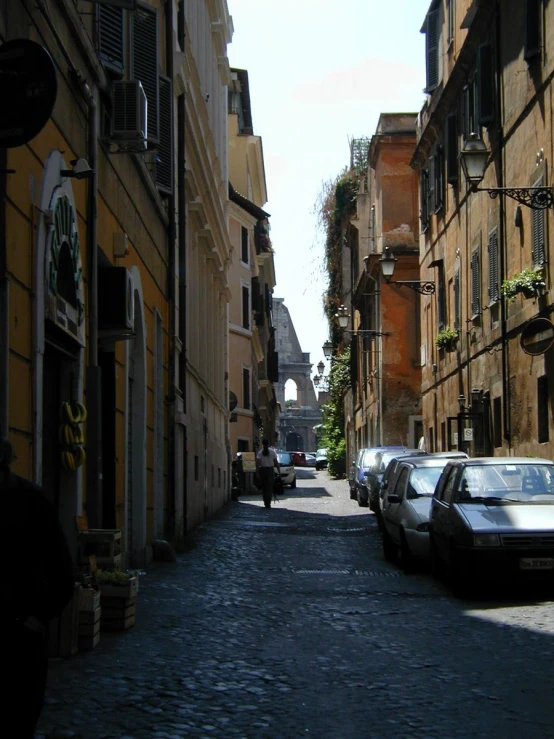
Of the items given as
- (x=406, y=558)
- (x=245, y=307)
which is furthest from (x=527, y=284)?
(x=245, y=307)

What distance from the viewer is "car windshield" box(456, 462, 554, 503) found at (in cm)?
1405

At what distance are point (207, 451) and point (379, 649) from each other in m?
20.1

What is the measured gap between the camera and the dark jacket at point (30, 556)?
4621mm

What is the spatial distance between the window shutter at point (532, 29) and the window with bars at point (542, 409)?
17.1 feet

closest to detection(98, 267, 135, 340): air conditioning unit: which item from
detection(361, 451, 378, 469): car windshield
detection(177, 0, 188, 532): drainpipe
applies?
detection(177, 0, 188, 532): drainpipe

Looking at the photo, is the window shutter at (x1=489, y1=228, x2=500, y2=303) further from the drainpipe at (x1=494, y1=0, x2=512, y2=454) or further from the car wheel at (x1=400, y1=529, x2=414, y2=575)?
the car wheel at (x1=400, y1=529, x2=414, y2=575)

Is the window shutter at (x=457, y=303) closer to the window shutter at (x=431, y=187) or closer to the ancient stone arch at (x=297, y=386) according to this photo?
the window shutter at (x=431, y=187)

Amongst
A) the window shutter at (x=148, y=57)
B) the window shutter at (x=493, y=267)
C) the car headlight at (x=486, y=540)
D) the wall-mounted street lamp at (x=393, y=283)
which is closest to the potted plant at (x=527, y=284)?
the window shutter at (x=493, y=267)

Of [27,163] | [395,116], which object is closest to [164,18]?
[27,163]

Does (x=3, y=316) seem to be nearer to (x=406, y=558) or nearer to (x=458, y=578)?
(x=458, y=578)

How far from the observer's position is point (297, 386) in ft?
494

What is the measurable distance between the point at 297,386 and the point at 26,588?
146 meters

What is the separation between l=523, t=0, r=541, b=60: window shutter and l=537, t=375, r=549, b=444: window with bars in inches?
205

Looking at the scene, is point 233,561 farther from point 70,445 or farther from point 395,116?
point 395,116
